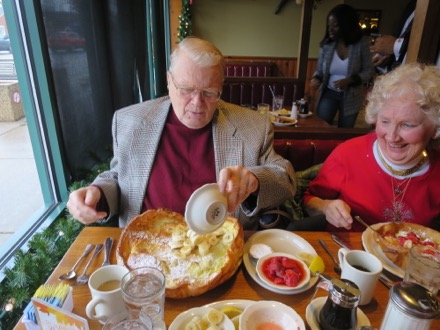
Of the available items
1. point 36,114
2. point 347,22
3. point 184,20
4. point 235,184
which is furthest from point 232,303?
point 184,20

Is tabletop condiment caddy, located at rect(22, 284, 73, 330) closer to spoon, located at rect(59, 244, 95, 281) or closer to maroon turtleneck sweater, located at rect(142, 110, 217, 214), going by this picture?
spoon, located at rect(59, 244, 95, 281)

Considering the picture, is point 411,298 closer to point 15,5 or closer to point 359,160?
point 359,160

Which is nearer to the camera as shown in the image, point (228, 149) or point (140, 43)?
point (228, 149)

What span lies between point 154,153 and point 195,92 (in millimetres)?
313

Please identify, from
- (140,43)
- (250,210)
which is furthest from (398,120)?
(140,43)

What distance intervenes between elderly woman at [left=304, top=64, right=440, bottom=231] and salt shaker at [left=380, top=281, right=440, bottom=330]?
1.96 ft

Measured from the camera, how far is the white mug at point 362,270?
0.80 metres

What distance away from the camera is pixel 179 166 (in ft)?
4.46

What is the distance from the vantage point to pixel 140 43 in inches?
181

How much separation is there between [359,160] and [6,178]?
213 centimetres

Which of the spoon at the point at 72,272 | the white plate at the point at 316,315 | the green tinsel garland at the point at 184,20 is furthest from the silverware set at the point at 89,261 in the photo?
the green tinsel garland at the point at 184,20

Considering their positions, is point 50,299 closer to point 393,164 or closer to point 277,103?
point 393,164

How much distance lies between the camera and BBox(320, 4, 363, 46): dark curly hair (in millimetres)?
3508

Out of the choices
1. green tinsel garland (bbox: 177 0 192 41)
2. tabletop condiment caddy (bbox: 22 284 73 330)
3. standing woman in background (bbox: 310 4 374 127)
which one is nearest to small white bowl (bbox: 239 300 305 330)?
tabletop condiment caddy (bbox: 22 284 73 330)
